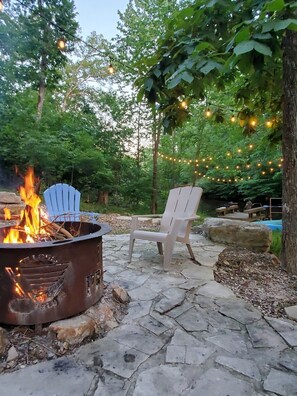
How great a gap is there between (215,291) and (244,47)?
171 cm

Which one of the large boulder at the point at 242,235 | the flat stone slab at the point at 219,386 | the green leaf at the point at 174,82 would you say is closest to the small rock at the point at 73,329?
the flat stone slab at the point at 219,386

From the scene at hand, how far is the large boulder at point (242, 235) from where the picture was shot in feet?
11.5

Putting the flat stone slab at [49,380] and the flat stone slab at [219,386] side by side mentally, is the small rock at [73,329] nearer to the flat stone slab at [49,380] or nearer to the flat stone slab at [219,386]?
the flat stone slab at [49,380]

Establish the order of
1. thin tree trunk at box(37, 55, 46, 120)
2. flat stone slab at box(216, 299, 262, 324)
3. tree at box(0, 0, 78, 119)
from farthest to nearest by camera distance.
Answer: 1. thin tree trunk at box(37, 55, 46, 120)
2. tree at box(0, 0, 78, 119)
3. flat stone slab at box(216, 299, 262, 324)

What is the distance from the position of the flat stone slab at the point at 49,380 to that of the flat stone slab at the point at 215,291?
114 cm

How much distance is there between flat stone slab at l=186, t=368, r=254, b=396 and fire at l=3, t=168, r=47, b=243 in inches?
50.7

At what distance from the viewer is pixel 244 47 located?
4.21ft

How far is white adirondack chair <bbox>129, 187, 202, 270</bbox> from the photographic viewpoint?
2.54 metres

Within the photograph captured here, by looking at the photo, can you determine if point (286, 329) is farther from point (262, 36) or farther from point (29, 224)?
point (29, 224)

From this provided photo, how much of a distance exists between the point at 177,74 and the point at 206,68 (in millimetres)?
237

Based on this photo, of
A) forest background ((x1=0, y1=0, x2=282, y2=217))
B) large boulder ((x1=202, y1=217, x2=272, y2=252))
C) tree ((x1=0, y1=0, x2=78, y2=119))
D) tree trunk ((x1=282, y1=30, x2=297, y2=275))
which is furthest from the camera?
tree ((x1=0, y1=0, x2=78, y2=119))

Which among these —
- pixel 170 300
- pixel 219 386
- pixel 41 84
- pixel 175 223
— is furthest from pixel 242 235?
pixel 41 84

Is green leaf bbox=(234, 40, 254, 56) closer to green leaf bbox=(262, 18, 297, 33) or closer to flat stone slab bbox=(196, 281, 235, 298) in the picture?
green leaf bbox=(262, 18, 297, 33)

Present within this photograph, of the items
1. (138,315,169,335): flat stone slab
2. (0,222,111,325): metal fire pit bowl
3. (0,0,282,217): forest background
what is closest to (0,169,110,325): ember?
(0,222,111,325): metal fire pit bowl
